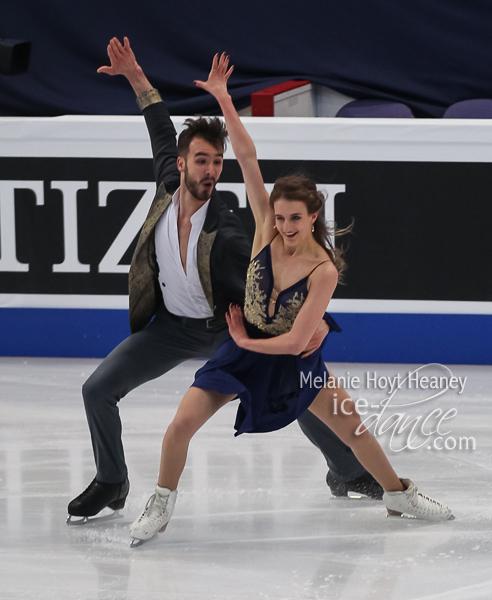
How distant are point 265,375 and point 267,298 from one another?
22 cm

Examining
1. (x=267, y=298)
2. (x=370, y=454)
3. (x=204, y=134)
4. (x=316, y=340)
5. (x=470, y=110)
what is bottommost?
(x=370, y=454)

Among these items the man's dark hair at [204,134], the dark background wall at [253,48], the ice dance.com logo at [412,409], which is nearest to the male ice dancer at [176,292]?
the man's dark hair at [204,134]

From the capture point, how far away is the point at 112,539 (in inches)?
103

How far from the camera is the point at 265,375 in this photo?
8.12 feet

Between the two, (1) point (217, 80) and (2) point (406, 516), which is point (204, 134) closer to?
(1) point (217, 80)

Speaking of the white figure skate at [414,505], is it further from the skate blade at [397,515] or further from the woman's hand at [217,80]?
the woman's hand at [217,80]

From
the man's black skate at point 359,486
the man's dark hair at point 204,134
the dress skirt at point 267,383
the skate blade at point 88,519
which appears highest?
the man's dark hair at point 204,134

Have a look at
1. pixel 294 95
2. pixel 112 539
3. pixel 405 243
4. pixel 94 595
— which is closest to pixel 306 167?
pixel 405 243

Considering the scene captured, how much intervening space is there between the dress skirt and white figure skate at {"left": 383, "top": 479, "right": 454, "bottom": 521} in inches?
17.8

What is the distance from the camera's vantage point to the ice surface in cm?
232

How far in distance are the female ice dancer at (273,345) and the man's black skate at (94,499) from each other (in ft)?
0.60

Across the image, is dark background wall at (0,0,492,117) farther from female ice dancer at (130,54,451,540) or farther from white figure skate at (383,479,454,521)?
white figure skate at (383,479,454,521)

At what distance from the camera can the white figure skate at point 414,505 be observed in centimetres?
266

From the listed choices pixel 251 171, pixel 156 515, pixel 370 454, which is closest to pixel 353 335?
pixel 370 454
